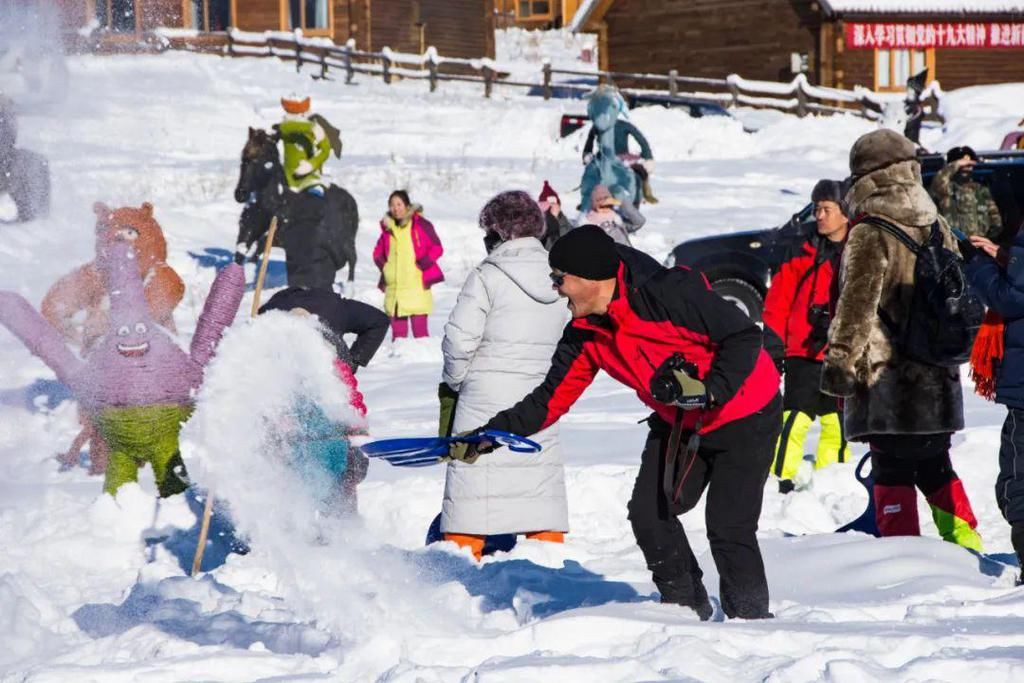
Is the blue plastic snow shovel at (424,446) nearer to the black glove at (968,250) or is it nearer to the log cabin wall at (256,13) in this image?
the black glove at (968,250)

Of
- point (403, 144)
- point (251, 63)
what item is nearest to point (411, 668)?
point (403, 144)

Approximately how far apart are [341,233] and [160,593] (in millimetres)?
7643

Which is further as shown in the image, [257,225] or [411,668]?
[257,225]

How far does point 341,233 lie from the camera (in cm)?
1347

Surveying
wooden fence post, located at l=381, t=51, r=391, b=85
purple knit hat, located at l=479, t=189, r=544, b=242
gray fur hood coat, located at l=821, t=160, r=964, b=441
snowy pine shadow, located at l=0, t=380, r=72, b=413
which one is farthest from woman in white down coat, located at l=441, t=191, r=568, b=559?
wooden fence post, located at l=381, t=51, r=391, b=85

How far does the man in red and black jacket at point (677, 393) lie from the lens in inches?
175

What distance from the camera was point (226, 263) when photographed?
1662 centimetres

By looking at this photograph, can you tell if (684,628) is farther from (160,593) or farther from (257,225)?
(257,225)

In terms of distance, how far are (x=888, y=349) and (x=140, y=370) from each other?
137 inches

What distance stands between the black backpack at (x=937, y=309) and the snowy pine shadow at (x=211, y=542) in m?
3.35

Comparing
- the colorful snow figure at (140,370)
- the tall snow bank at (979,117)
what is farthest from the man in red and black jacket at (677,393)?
the tall snow bank at (979,117)

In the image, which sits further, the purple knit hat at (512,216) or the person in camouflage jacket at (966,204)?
the person in camouflage jacket at (966,204)

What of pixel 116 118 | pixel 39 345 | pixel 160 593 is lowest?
pixel 160 593

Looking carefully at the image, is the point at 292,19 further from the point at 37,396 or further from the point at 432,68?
the point at 37,396
